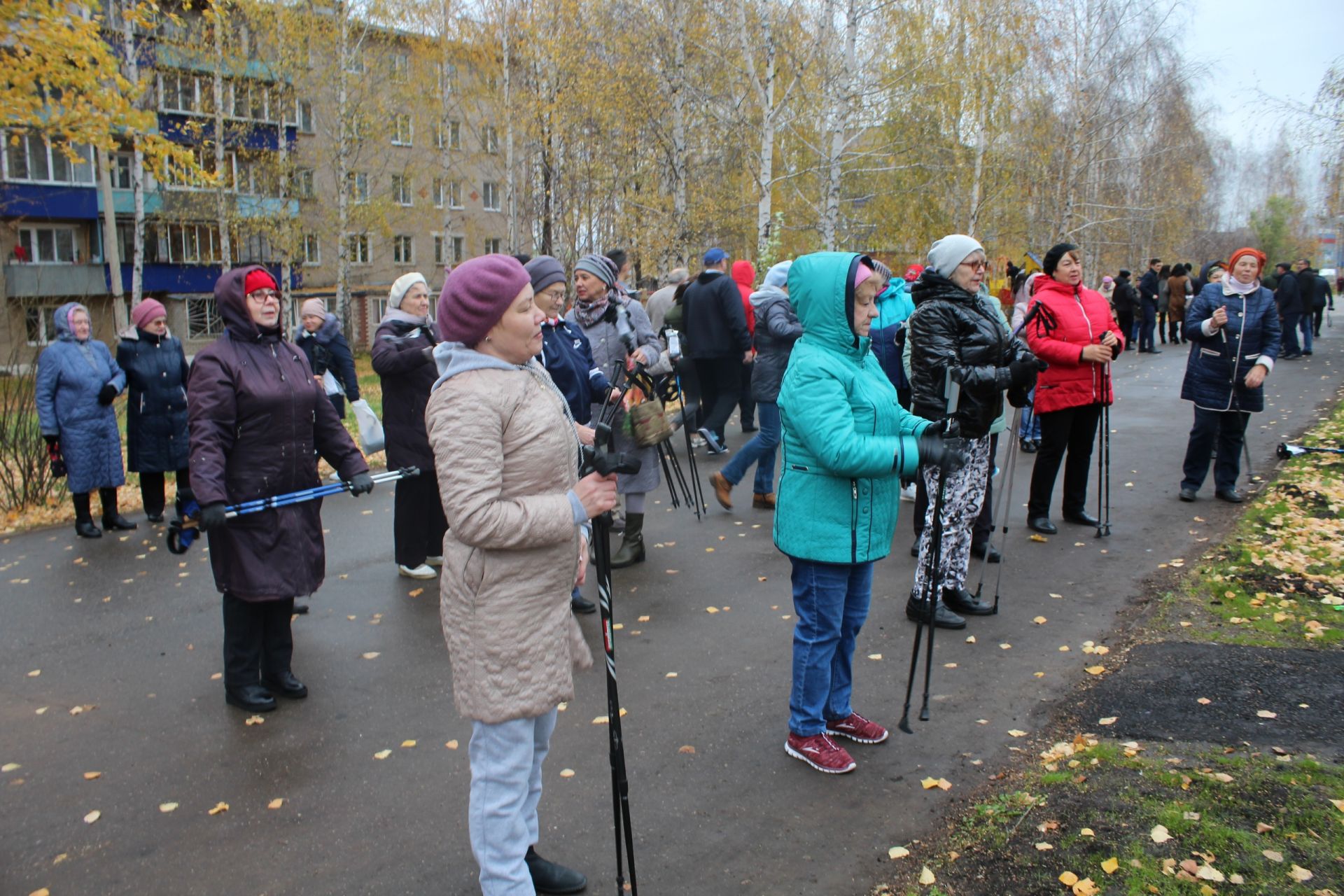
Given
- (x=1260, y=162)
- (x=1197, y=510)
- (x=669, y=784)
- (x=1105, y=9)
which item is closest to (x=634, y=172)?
(x=1105, y=9)

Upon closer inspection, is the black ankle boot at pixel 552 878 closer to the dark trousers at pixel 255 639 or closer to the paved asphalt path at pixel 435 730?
the paved asphalt path at pixel 435 730

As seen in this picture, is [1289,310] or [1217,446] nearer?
[1217,446]

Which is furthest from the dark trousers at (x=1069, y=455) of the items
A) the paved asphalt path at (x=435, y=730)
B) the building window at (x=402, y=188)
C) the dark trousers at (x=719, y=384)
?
the building window at (x=402, y=188)

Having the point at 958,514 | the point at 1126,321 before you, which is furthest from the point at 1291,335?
the point at 958,514

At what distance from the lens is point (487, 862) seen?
3.06 metres

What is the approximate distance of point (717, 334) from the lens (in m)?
10.4

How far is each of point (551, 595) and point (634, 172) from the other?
30325mm

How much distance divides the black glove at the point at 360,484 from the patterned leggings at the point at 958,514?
313 cm

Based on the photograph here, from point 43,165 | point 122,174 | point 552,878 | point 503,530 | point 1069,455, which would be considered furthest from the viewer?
Result: point 122,174

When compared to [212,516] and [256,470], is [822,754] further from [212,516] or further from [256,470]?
[256,470]

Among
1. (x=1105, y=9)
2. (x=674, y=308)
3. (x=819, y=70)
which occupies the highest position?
(x=1105, y=9)

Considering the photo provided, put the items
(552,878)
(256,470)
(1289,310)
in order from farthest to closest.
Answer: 1. (1289,310)
2. (256,470)
3. (552,878)

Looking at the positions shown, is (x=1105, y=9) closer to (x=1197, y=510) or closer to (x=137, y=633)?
(x=1197, y=510)

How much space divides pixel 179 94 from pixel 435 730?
143ft
